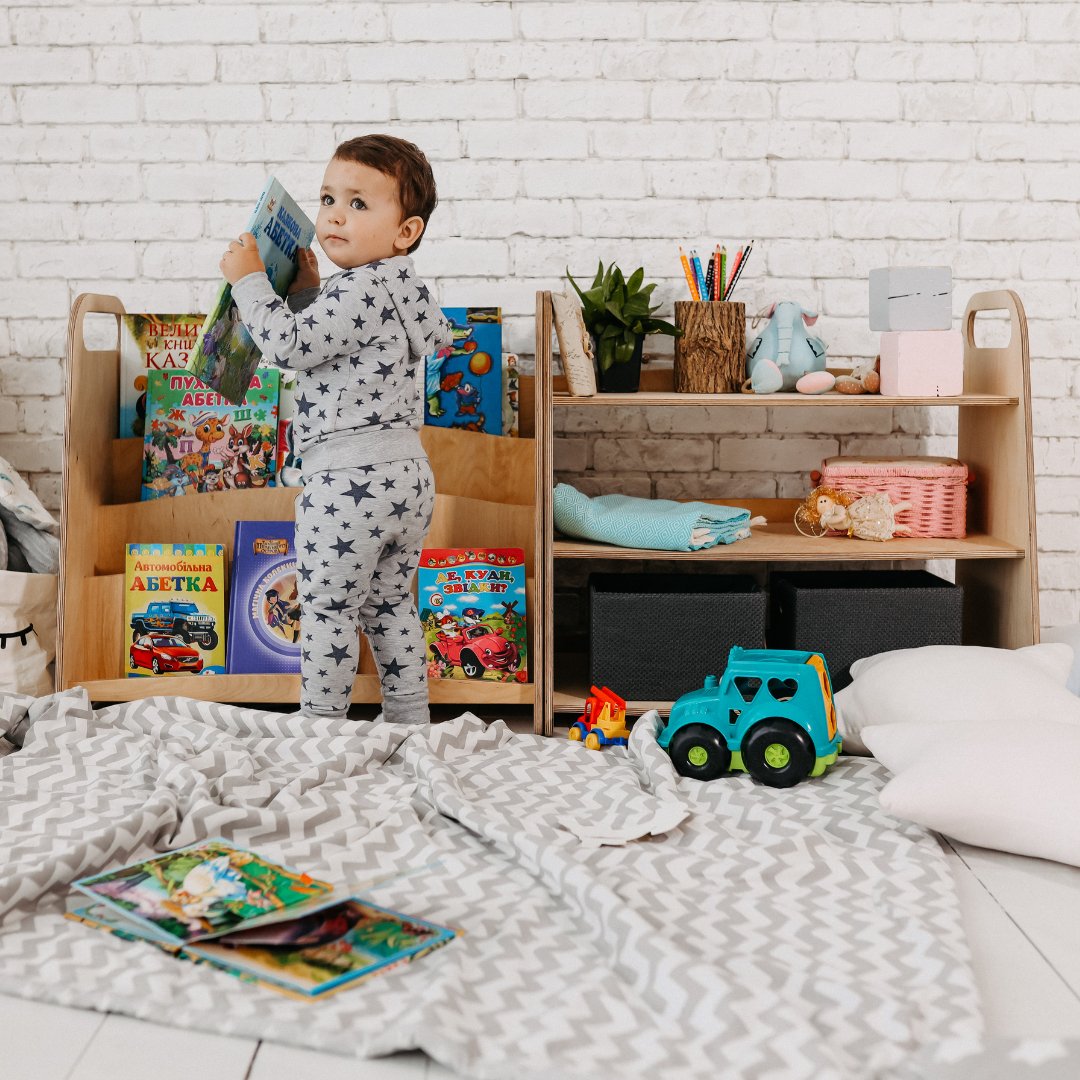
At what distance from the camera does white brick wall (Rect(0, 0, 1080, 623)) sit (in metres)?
2.49

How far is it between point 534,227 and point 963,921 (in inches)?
66.0

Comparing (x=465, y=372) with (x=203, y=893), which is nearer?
(x=203, y=893)

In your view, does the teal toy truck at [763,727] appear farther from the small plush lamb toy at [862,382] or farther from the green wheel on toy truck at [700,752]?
the small plush lamb toy at [862,382]

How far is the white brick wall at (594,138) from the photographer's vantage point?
2.49 metres

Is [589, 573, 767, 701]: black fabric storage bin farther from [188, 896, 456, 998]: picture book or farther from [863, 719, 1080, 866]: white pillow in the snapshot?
[188, 896, 456, 998]: picture book

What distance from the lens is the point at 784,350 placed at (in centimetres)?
232

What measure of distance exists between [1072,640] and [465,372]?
1254 mm

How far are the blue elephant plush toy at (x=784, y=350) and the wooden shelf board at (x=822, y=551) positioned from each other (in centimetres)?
32

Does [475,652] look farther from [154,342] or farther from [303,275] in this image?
[154,342]

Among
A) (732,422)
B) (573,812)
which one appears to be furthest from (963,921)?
(732,422)

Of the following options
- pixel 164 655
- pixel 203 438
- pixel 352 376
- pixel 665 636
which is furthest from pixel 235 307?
pixel 665 636

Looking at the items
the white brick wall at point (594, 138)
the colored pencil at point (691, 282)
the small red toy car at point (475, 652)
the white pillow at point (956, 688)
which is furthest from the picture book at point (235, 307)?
the white pillow at point (956, 688)

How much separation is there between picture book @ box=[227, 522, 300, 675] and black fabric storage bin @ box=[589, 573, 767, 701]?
594 millimetres

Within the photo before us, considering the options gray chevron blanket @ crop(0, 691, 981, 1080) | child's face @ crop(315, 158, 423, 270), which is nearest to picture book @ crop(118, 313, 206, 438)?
child's face @ crop(315, 158, 423, 270)
